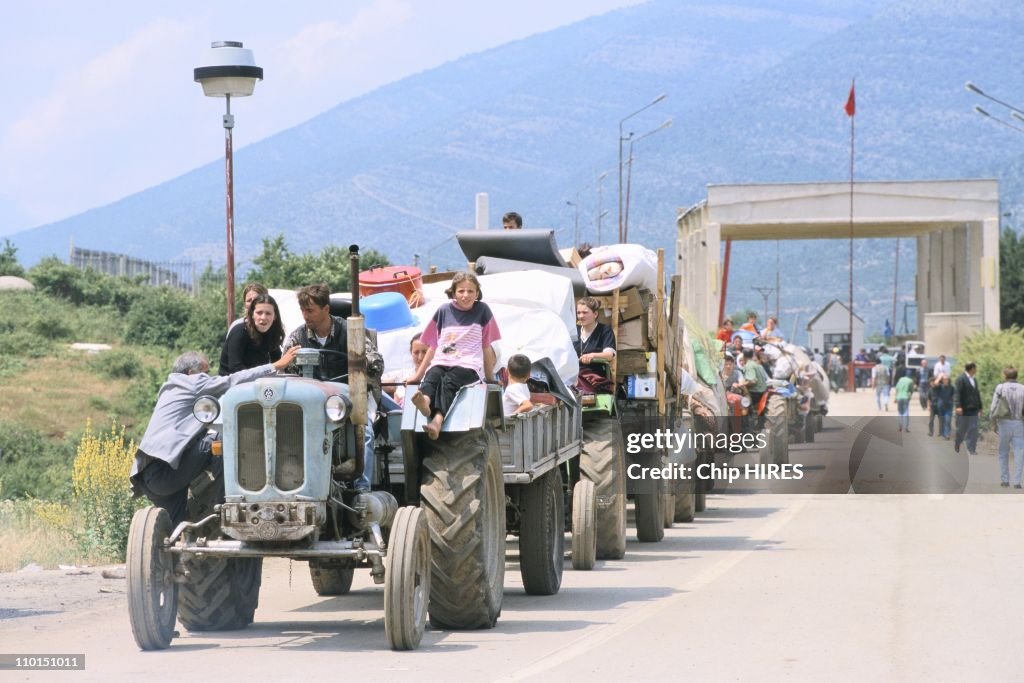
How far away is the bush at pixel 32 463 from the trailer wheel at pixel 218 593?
57.6ft

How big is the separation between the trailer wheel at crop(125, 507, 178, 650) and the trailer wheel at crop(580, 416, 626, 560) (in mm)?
6412

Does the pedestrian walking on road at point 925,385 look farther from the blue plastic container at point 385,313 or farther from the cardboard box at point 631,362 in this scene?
the blue plastic container at point 385,313

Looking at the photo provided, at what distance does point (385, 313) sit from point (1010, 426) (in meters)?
16.6

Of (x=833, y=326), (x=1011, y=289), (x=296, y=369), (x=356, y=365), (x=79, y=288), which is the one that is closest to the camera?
(x=356, y=365)

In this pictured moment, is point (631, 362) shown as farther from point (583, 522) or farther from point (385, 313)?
point (385, 313)

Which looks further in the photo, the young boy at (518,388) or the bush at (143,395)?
the bush at (143,395)

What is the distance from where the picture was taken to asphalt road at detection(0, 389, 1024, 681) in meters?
11.1

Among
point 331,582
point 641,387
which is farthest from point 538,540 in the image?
point 641,387

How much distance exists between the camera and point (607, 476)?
59.3ft

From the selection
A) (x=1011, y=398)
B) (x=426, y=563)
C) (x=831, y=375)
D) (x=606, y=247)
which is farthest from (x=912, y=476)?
(x=831, y=375)

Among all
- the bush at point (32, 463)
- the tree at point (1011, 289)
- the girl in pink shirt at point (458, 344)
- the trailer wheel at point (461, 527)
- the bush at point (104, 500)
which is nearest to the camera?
the trailer wheel at point (461, 527)

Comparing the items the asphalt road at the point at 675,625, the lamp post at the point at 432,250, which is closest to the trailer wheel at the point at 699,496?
the asphalt road at the point at 675,625

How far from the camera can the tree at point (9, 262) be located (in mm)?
77188

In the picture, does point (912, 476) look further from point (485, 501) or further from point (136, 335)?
point (136, 335)
